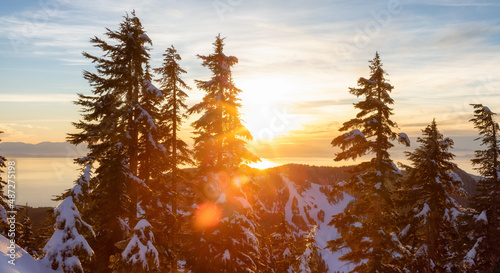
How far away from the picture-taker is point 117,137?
1808 cm

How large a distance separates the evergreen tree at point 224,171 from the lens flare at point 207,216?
10.3 inches

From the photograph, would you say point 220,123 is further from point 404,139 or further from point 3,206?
point 3,206

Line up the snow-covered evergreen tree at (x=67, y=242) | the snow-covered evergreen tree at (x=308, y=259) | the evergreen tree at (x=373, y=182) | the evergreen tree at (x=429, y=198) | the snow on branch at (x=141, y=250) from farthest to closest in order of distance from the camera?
the snow-covered evergreen tree at (x=308, y=259)
the evergreen tree at (x=429, y=198)
the evergreen tree at (x=373, y=182)
the snow on branch at (x=141, y=250)
the snow-covered evergreen tree at (x=67, y=242)

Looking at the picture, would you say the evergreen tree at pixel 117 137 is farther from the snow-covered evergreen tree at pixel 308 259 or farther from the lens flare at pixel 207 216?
the snow-covered evergreen tree at pixel 308 259

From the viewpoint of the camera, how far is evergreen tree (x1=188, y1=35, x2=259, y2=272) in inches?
732

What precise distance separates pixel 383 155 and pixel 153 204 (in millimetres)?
14625

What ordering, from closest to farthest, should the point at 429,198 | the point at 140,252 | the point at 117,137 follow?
the point at 140,252, the point at 117,137, the point at 429,198

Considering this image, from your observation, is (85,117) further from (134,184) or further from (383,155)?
(383,155)

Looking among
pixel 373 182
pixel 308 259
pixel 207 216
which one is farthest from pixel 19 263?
pixel 308 259

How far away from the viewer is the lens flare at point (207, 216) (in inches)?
738

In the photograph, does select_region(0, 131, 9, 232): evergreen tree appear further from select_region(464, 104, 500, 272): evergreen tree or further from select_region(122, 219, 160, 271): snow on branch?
select_region(464, 104, 500, 272): evergreen tree

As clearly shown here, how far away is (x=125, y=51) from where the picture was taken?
19.0 meters

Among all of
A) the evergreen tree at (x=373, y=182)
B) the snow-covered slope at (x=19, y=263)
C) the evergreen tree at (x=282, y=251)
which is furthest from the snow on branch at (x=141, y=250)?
the evergreen tree at (x=282, y=251)

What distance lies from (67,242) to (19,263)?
2.49 m
